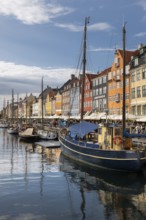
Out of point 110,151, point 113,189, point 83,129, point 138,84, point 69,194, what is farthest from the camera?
point 138,84

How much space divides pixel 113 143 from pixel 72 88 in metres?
79.5

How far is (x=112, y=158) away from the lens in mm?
25438

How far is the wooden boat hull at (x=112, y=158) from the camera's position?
24516 millimetres

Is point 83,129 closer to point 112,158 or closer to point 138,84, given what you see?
point 112,158

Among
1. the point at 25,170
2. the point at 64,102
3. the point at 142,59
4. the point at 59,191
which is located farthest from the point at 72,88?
the point at 59,191

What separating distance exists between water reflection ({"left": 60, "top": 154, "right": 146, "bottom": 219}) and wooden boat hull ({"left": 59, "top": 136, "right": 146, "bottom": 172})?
56cm

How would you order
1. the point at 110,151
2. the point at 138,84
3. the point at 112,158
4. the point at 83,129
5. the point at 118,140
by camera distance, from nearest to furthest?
the point at 112,158 → the point at 110,151 → the point at 118,140 → the point at 83,129 → the point at 138,84

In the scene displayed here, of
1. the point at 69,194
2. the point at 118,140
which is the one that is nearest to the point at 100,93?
the point at 118,140

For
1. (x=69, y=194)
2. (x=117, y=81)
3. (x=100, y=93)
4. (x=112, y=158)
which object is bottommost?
(x=69, y=194)

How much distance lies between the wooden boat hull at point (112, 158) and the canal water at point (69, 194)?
2.08ft

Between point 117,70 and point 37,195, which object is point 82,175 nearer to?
point 37,195

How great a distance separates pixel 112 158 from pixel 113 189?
4765 millimetres

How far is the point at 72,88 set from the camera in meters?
106

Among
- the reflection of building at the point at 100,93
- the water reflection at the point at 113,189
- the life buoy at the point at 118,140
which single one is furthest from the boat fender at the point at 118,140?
the reflection of building at the point at 100,93
